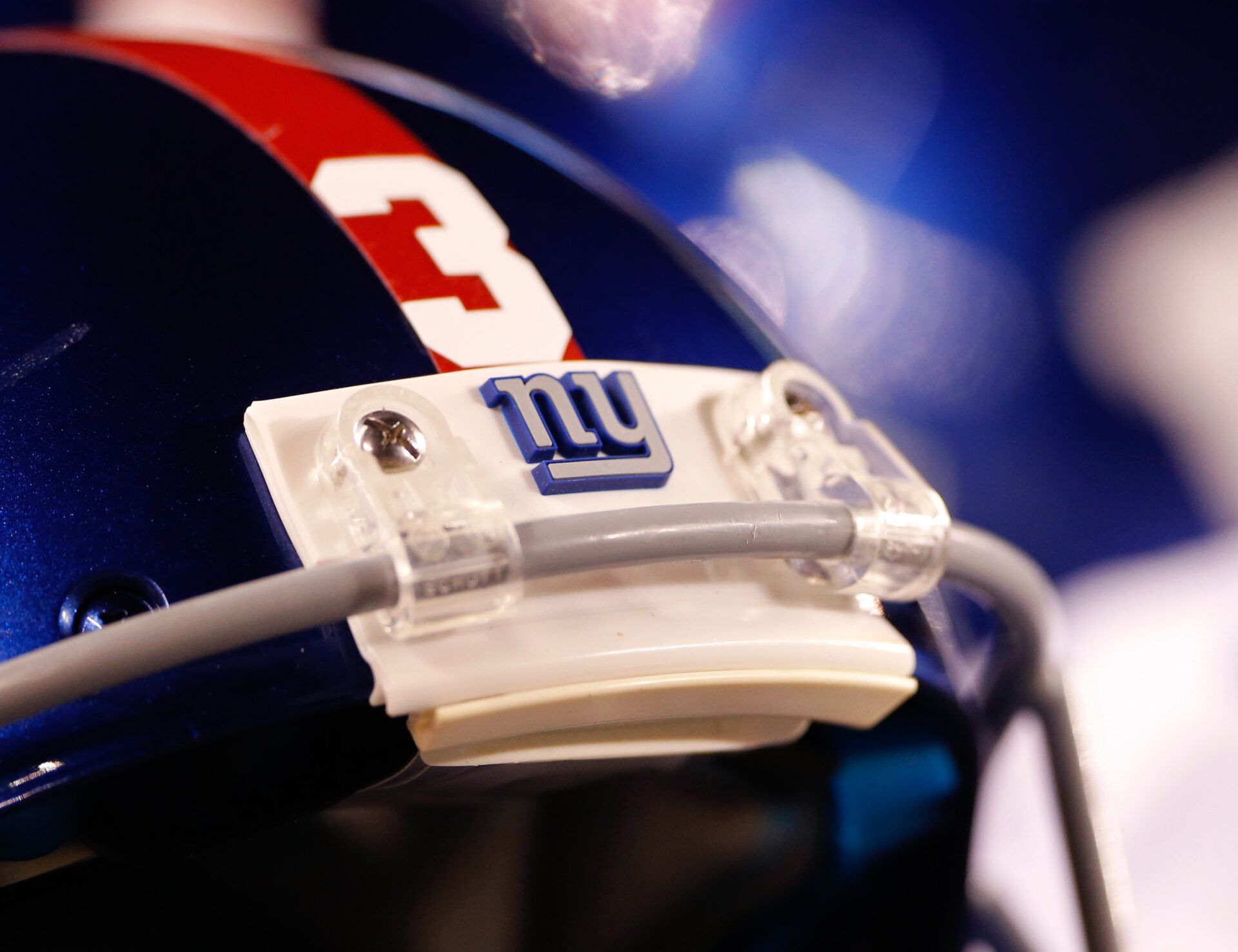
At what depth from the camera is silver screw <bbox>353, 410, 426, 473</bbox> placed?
0.40 metres

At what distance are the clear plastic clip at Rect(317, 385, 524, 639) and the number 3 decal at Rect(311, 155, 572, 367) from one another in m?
0.07

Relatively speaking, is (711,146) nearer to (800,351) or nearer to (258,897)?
(800,351)

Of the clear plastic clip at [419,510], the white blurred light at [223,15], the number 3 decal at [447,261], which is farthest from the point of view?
the white blurred light at [223,15]

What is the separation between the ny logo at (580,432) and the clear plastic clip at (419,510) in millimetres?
29

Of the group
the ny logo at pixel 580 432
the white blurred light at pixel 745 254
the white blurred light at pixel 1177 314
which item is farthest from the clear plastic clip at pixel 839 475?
the white blurred light at pixel 1177 314

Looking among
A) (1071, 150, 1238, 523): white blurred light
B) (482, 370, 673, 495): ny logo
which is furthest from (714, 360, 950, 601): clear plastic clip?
(1071, 150, 1238, 523): white blurred light

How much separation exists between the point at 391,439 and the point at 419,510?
0.13ft

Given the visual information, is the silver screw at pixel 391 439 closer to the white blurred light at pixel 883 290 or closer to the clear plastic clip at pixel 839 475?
the clear plastic clip at pixel 839 475

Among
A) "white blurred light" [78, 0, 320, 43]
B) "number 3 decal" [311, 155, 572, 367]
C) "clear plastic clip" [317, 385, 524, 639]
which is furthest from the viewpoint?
"white blurred light" [78, 0, 320, 43]

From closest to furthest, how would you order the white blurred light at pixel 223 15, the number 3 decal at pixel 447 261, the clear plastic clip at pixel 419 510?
the clear plastic clip at pixel 419 510 → the number 3 decal at pixel 447 261 → the white blurred light at pixel 223 15

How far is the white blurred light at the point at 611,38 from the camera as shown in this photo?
99cm

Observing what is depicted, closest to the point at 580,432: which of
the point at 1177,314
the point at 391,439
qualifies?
the point at 391,439

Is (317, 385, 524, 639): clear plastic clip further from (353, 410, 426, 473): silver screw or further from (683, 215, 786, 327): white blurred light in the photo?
(683, 215, 786, 327): white blurred light

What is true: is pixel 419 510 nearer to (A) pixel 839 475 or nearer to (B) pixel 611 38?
(A) pixel 839 475
